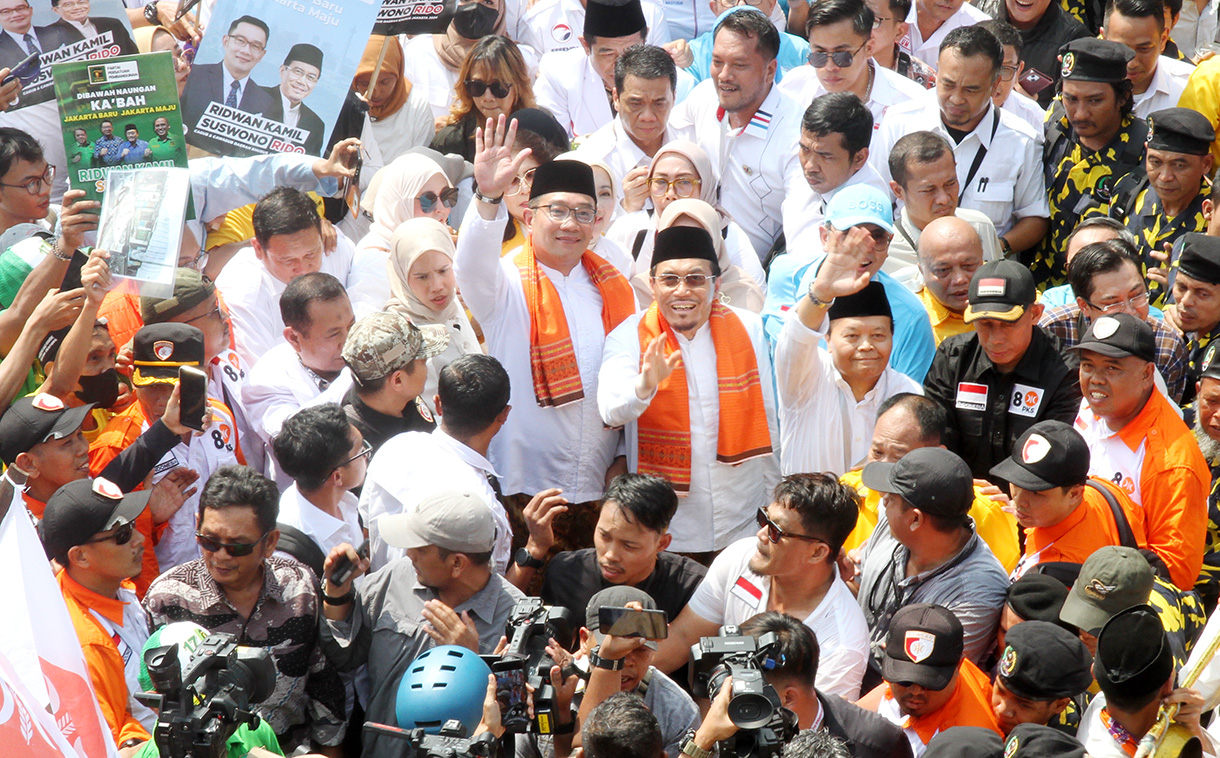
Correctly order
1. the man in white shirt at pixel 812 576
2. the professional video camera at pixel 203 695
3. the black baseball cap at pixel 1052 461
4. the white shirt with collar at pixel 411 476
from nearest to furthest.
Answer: the professional video camera at pixel 203 695 < the man in white shirt at pixel 812 576 < the black baseball cap at pixel 1052 461 < the white shirt with collar at pixel 411 476

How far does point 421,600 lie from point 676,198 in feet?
8.74

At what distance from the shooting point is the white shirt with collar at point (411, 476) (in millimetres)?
4375

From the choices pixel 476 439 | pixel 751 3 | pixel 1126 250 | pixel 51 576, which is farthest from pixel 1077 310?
pixel 51 576

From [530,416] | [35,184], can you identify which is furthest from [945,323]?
[35,184]

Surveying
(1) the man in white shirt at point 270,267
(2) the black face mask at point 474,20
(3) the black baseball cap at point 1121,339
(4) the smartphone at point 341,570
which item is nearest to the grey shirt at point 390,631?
(4) the smartphone at point 341,570

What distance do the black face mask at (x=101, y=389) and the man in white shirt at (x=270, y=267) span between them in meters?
0.62

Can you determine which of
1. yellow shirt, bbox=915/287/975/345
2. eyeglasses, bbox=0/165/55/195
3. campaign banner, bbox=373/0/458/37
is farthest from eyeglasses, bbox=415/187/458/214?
yellow shirt, bbox=915/287/975/345

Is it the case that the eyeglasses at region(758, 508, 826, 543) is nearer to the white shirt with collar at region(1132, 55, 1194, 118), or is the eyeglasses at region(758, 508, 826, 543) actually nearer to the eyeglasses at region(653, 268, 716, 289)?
the eyeglasses at region(653, 268, 716, 289)

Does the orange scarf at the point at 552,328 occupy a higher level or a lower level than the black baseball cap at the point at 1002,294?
lower

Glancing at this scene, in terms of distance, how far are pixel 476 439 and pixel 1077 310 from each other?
277 cm

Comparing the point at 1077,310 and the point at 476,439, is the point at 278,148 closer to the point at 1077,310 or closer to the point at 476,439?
the point at 476,439

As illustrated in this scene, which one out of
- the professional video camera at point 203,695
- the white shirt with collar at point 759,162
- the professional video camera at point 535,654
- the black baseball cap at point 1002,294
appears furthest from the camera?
the white shirt with collar at point 759,162

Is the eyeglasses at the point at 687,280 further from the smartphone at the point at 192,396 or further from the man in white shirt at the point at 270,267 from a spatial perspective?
the smartphone at the point at 192,396

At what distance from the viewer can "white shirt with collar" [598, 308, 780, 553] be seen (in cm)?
508
